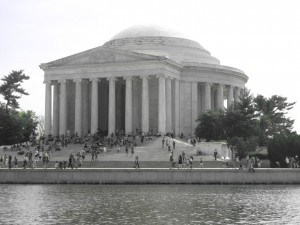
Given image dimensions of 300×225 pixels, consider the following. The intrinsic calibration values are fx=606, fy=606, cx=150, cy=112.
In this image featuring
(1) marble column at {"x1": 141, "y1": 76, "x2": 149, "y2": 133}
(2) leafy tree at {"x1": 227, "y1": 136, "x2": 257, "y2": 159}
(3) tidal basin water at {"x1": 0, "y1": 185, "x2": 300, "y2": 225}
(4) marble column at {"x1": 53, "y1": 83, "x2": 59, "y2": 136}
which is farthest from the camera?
(4) marble column at {"x1": 53, "y1": 83, "x2": 59, "y2": 136}

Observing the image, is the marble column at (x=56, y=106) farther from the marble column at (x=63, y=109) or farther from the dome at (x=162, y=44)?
the dome at (x=162, y=44)

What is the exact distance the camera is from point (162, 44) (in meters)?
107

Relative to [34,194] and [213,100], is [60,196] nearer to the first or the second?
[34,194]

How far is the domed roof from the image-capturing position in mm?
109562

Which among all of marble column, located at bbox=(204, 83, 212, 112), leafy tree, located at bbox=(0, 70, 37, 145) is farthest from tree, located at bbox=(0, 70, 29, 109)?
marble column, located at bbox=(204, 83, 212, 112)

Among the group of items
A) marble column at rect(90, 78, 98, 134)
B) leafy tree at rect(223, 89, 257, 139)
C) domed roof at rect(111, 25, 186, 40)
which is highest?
domed roof at rect(111, 25, 186, 40)

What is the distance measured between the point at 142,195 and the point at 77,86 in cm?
5645

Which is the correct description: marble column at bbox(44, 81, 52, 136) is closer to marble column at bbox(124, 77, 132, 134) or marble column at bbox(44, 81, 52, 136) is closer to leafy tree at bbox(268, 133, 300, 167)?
marble column at bbox(124, 77, 132, 134)

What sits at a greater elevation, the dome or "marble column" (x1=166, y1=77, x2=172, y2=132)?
the dome

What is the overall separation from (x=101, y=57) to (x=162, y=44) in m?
13.9

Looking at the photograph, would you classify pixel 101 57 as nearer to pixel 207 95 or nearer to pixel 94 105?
pixel 94 105

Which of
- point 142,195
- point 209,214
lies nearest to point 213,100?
point 142,195

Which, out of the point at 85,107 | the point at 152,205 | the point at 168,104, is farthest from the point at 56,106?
the point at 152,205

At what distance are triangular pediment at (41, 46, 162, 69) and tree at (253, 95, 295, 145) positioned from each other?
20233 mm
